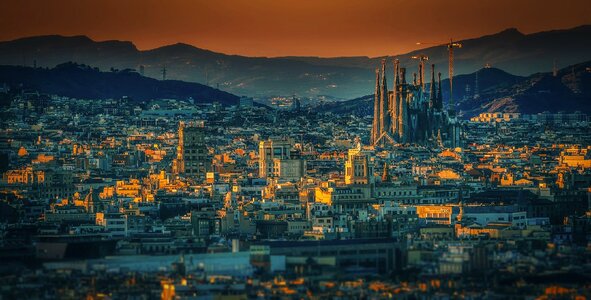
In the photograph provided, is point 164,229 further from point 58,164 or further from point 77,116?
point 77,116

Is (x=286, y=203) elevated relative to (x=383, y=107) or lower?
lower

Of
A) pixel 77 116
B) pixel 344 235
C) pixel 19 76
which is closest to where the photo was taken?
pixel 344 235

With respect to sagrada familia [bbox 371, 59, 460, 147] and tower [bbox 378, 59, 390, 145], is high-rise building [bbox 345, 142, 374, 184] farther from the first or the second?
tower [bbox 378, 59, 390, 145]

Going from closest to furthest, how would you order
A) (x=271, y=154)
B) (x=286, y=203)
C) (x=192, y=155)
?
(x=286, y=203), (x=271, y=154), (x=192, y=155)

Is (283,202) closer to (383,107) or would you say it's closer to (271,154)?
(271,154)

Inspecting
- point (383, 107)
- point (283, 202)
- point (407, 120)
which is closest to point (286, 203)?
point (283, 202)

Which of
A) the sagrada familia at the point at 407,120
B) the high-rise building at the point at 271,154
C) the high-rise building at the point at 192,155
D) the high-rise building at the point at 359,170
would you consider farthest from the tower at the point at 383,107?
the high-rise building at the point at 359,170

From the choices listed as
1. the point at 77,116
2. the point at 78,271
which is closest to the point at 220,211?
the point at 78,271
